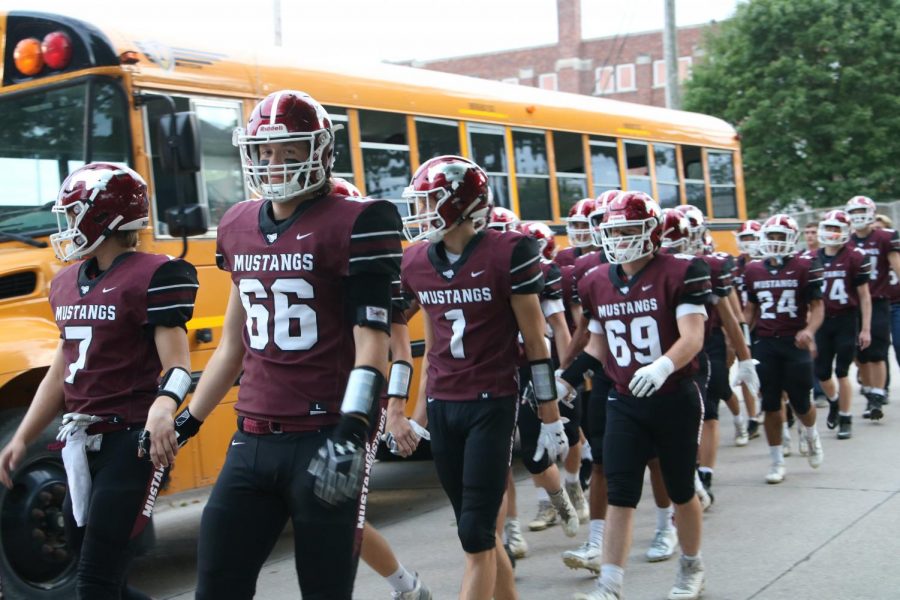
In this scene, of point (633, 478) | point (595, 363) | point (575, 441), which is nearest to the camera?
point (633, 478)

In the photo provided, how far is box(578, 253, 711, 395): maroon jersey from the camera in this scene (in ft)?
18.4

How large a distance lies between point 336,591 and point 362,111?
5.59m

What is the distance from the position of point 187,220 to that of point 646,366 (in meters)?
2.70

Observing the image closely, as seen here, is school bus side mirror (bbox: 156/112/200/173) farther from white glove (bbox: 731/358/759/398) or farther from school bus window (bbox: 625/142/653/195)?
school bus window (bbox: 625/142/653/195)

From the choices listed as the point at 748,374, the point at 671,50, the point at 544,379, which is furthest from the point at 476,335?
the point at 671,50

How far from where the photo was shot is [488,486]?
481 cm

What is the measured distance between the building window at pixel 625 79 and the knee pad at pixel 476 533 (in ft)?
191

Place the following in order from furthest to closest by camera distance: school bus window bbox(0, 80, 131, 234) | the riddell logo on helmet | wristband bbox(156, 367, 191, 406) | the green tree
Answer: the green tree < school bus window bbox(0, 80, 131, 234) < wristband bbox(156, 367, 191, 406) < the riddell logo on helmet

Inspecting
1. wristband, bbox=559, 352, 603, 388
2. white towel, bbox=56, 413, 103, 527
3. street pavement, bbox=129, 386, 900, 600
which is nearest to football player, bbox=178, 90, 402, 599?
white towel, bbox=56, 413, 103, 527

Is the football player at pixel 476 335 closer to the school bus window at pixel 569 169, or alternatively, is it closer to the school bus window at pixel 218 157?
the school bus window at pixel 218 157

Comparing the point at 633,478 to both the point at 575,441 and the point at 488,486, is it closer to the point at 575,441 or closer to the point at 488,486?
the point at 488,486

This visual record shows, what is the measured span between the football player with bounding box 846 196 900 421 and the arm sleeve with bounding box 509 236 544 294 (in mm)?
7520

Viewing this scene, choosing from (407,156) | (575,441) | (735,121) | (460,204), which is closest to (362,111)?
(407,156)

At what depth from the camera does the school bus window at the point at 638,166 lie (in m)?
12.3
